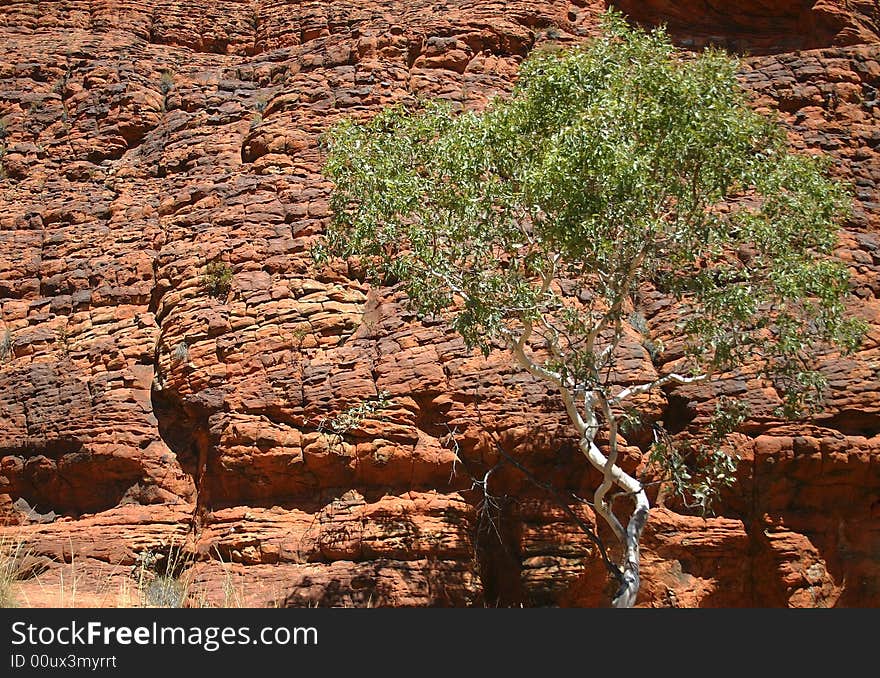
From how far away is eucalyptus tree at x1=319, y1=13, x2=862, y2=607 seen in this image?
12641mm

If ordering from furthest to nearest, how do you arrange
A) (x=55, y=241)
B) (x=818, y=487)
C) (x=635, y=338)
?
(x=55, y=241) < (x=635, y=338) < (x=818, y=487)

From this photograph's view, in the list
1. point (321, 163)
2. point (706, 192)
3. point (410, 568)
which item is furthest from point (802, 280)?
point (321, 163)

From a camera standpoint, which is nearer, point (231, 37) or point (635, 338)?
point (635, 338)

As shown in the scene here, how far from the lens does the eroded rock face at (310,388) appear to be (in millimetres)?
14609

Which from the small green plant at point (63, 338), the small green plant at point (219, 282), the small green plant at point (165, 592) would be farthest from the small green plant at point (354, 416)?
the small green plant at point (63, 338)

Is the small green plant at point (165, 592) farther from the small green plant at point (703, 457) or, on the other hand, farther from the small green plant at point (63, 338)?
the small green plant at point (703, 457)

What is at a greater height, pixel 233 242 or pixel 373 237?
pixel 373 237

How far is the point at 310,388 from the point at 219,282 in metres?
3.10

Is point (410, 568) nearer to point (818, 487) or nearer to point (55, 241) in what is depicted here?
point (818, 487)

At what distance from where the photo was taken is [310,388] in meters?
15.9

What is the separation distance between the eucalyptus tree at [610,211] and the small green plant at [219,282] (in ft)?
11.9

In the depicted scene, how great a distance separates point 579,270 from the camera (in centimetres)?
1370

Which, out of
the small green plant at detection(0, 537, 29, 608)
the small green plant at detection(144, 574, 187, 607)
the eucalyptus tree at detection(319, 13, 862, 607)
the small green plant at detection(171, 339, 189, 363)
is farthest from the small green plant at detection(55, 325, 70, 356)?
the eucalyptus tree at detection(319, 13, 862, 607)

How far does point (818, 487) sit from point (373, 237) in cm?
772
